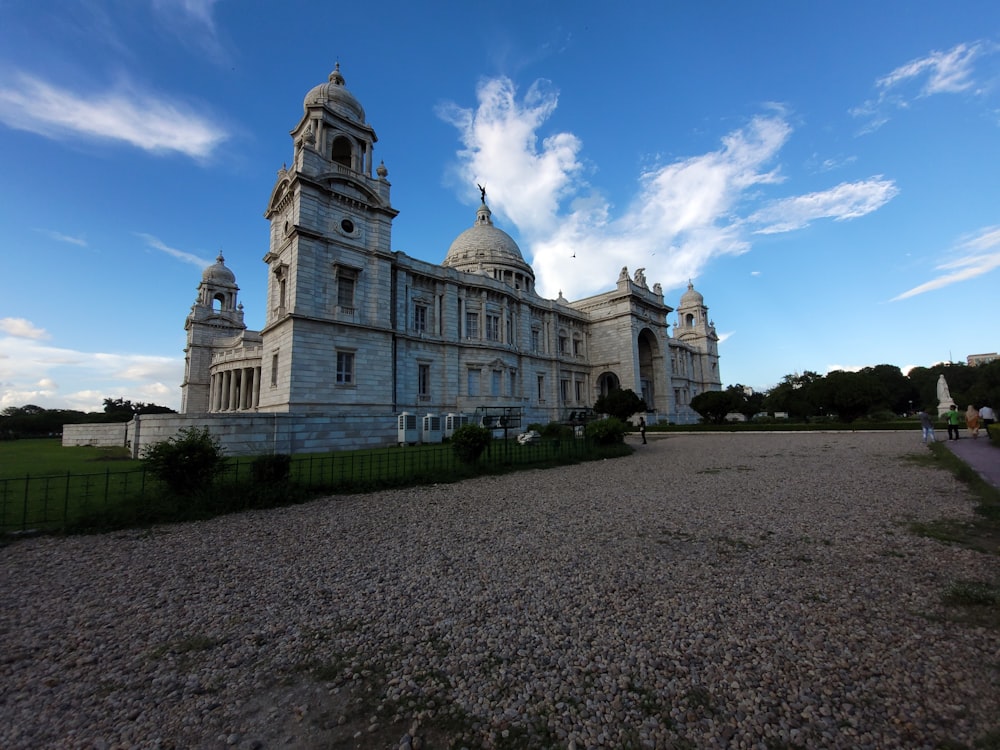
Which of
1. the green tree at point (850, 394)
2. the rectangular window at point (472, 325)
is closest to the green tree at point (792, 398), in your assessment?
the green tree at point (850, 394)

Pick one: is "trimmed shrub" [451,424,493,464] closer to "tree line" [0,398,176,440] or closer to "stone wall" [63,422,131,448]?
"stone wall" [63,422,131,448]

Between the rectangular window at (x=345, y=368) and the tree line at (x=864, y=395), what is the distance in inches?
1185

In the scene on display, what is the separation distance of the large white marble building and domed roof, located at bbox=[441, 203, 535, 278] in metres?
0.23

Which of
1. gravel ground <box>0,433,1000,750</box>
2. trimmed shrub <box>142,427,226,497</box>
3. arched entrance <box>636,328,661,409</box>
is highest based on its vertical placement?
arched entrance <box>636,328,661,409</box>

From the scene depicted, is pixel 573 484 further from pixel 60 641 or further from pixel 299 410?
pixel 299 410

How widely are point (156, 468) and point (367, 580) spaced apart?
641 cm

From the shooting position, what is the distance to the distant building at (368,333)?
75.2 feet

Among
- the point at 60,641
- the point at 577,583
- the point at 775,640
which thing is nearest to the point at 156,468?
the point at 60,641

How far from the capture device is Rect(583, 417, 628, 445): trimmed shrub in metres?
18.9

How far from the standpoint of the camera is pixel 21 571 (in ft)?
18.5

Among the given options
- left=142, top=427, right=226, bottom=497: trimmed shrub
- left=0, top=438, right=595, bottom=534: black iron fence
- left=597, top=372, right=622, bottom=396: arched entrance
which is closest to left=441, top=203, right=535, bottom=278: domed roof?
left=597, top=372, right=622, bottom=396: arched entrance

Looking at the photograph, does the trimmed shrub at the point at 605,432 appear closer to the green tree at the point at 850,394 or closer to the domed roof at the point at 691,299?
the green tree at the point at 850,394

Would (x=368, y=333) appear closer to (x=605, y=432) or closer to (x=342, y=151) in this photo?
(x=342, y=151)

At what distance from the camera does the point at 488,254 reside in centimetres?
4700
